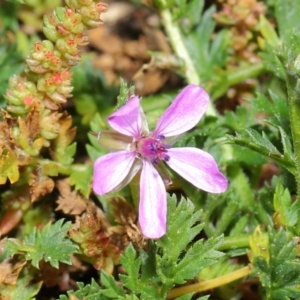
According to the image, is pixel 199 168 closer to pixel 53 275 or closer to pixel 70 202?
pixel 70 202

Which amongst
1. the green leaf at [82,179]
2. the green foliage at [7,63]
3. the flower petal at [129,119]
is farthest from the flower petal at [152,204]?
the green foliage at [7,63]

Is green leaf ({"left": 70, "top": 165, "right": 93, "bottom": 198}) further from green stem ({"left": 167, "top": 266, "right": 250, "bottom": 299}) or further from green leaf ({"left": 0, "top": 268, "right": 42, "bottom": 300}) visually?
green stem ({"left": 167, "top": 266, "right": 250, "bottom": 299})

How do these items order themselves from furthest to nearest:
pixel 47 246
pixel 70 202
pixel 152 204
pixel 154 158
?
pixel 70 202
pixel 47 246
pixel 154 158
pixel 152 204

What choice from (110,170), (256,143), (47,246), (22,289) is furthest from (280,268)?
(22,289)

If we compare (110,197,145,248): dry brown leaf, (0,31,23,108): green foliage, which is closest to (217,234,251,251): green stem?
(110,197,145,248): dry brown leaf

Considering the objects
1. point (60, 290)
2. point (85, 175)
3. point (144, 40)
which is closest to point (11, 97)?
point (85, 175)

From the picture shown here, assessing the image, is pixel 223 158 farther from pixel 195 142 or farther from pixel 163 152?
pixel 163 152

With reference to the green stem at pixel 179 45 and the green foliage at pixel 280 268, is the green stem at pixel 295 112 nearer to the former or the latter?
the green foliage at pixel 280 268
